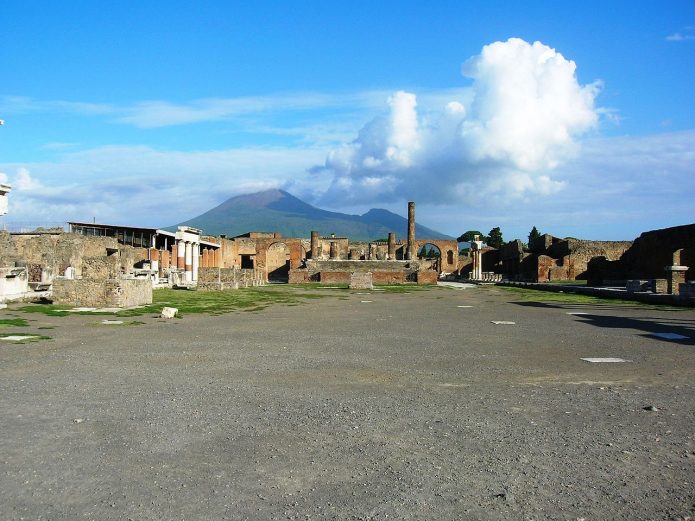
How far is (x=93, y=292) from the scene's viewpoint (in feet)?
62.8

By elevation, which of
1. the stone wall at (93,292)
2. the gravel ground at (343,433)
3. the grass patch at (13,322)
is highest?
the stone wall at (93,292)

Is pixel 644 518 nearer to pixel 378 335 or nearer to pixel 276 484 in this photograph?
pixel 276 484

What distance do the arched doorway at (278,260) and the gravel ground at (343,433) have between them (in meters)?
63.1

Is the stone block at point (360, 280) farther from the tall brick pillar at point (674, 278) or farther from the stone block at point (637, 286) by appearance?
the tall brick pillar at point (674, 278)

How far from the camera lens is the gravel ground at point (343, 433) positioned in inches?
144

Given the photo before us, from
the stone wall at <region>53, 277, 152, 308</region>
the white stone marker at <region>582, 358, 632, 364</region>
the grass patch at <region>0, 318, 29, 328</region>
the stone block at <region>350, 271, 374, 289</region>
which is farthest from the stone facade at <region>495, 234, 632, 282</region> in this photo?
the grass patch at <region>0, 318, 29, 328</region>

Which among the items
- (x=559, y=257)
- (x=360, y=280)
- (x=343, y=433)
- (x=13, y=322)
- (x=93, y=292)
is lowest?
(x=343, y=433)

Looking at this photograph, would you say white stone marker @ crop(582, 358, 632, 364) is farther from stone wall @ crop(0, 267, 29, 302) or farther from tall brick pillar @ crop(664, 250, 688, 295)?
tall brick pillar @ crop(664, 250, 688, 295)

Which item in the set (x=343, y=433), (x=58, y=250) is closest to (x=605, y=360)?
(x=343, y=433)

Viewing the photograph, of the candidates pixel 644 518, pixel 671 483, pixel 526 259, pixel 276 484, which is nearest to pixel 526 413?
pixel 671 483

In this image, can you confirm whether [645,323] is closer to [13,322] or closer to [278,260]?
[13,322]

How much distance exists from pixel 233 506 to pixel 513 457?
2.11m

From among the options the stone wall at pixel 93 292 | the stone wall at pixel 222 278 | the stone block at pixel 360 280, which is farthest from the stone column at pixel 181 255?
the stone wall at pixel 93 292

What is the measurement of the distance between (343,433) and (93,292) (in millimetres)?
16238
